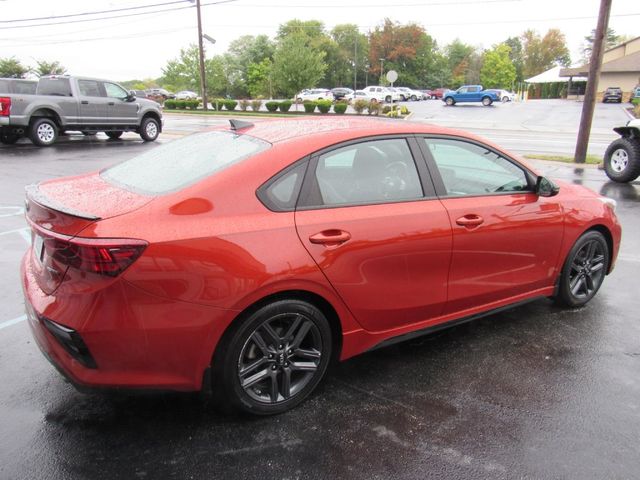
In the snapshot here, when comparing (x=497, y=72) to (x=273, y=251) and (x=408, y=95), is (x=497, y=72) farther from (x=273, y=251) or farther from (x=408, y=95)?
(x=273, y=251)

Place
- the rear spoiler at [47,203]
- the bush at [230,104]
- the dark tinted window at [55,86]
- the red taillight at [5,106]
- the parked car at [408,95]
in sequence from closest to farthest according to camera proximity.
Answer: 1. the rear spoiler at [47,203]
2. the red taillight at [5,106]
3. the dark tinted window at [55,86]
4. the bush at [230,104]
5. the parked car at [408,95]

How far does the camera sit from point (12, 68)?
52.0m

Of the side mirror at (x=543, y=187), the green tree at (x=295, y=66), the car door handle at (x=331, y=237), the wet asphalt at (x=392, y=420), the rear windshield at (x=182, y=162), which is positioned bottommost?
the wet asphalt at (x=392, y=420)

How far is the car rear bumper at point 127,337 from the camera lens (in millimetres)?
2373

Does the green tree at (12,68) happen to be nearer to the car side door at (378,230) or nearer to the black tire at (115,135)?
the black tire at (115,135)

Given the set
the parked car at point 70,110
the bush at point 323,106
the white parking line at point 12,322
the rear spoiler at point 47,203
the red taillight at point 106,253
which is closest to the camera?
the red taillight at point 106,253

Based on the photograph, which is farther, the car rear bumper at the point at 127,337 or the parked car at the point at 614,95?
the parked car at the point at 614,95

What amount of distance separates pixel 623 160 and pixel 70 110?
14188mm

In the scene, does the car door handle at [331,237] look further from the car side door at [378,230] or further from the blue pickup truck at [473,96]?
the blue pickup truck at [473,96]

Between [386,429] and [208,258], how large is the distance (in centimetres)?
134

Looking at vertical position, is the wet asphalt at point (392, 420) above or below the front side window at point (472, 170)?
below

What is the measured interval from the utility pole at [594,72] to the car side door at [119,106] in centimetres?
1288

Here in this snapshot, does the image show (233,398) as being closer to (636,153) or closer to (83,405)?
(83,405)


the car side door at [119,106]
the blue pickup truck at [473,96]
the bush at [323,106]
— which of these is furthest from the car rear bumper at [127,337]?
the blue pickup truck at [473,96]
